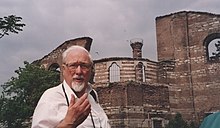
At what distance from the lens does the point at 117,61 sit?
1928 cm

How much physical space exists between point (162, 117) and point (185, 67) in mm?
3350

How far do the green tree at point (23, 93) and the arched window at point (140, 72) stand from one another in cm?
422

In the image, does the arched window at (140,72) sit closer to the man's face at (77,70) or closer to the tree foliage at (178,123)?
the tree foliage at (178,123)

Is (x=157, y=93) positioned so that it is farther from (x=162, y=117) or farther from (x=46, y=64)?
(x=46, y=64)

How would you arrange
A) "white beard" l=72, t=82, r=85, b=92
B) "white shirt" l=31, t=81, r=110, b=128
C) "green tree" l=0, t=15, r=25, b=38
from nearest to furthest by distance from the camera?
1. "white shirt" l=31, t=81, r=110, b=128
2. "white beard" l=72, t=82, r=85, b=92
3. "green tree" l=0, t=15, r=25, b=38

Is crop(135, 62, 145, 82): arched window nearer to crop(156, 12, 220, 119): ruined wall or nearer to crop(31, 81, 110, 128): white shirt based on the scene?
crop(156, 12, 220, 119): ruined wall

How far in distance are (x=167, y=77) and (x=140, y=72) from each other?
1785 mm

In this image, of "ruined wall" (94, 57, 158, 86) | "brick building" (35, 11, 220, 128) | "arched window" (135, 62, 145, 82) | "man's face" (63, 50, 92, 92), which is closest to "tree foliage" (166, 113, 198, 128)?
"brick building" (35, 11, 220, 128)

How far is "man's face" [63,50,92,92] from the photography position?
2.72 meters

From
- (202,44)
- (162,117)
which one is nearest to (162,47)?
(202,44)

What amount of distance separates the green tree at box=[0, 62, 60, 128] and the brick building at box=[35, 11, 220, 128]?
2.65 meters

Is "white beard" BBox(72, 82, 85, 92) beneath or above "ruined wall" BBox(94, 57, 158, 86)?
beneath

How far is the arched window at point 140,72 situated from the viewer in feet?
63.5

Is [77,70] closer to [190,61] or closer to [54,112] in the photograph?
[54,112]
